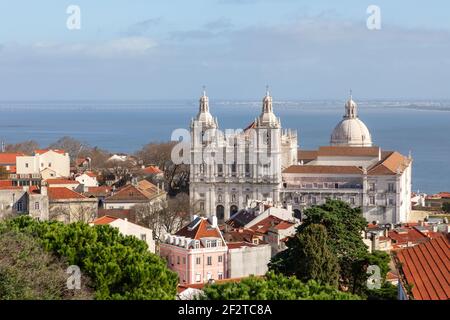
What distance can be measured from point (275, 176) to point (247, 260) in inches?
804

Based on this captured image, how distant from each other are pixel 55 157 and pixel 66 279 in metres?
35.0

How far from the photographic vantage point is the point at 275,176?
4872 cm

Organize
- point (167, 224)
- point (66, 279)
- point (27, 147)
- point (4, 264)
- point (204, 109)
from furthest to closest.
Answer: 1. point (27, 147)
2. point (204, 109)
3. point (167, 224)
4. point (66, 279)
5. point (4, 264)

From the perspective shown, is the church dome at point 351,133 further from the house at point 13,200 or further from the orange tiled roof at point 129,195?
the house at point 13,200

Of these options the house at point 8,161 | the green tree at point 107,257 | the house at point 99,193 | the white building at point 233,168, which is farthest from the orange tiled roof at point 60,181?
the green tree at point 107,257

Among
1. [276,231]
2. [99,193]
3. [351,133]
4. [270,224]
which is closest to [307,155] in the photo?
[351,133]

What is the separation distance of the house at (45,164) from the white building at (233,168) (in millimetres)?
6300

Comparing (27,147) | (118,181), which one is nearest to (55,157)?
(118,181)

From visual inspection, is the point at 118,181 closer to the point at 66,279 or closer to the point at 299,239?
the point at 299,239

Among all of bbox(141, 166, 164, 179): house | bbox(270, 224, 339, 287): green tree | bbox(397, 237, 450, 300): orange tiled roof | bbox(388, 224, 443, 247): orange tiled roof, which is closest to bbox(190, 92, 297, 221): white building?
bbox(141, 166, 164, 179): house

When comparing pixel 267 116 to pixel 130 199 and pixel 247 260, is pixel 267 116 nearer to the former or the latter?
pixel 130 199

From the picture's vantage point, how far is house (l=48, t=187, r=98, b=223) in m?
36.7

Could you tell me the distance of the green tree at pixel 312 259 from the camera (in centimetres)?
2086
